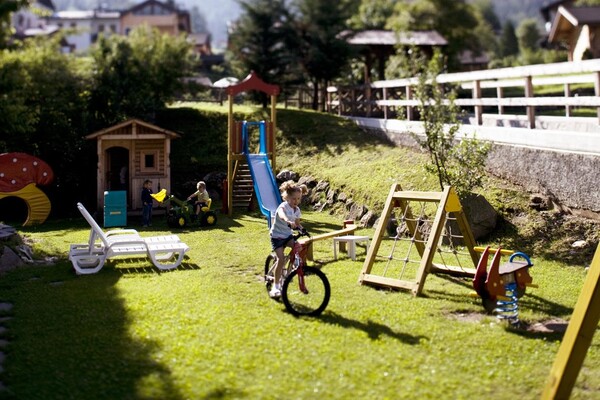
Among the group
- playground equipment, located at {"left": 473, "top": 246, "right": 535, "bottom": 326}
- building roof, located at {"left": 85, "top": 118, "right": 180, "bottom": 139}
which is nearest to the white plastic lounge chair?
playground equipment, located at {"left": 473, "top": 246, "right": 535, "bottom": 326}

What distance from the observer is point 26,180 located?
723 inches

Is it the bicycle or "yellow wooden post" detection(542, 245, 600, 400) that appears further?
the bicycle

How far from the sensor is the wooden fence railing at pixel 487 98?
14.4m

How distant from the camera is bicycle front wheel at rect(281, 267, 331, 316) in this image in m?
9.14

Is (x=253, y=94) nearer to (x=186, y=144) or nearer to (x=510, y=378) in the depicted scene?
(x=186, y=144)

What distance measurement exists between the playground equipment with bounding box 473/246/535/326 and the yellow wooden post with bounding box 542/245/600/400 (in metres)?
2.48

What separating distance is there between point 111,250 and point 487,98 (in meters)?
11.1

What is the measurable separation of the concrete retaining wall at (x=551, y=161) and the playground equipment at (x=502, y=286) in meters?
4.87

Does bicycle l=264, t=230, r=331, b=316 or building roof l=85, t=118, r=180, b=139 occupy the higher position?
building roof l=85, t=118, r=180, b=139

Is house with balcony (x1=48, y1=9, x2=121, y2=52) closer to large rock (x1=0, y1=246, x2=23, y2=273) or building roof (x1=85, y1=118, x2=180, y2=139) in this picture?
building roof (x1=85, y1=118, x2=180, y2=139)

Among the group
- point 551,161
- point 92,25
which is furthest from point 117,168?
point 92,25

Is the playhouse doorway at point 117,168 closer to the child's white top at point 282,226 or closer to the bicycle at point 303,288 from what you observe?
the child's white top at point 282,226

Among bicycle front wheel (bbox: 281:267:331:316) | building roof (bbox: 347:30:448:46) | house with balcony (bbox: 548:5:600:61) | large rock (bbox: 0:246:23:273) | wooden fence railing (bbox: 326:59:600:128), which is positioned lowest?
large rock (bbox: 0:246:23:273)

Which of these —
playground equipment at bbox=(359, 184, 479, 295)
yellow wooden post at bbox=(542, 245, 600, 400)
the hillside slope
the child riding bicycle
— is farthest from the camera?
the hillside slope
